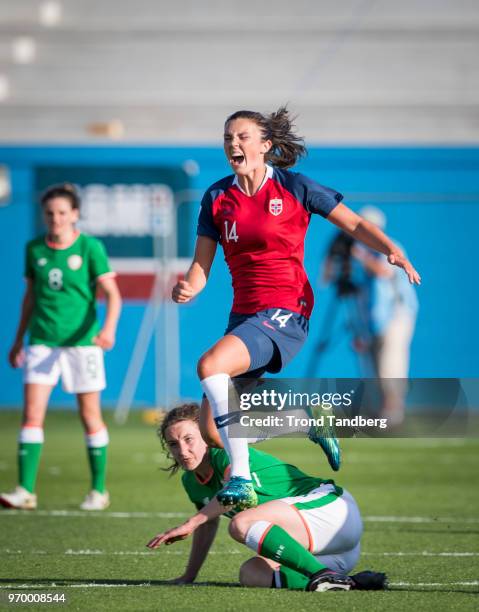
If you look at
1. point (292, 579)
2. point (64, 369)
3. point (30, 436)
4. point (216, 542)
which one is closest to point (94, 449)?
point (30, 436)

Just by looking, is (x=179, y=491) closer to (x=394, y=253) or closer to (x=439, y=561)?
(x=439, y=561)

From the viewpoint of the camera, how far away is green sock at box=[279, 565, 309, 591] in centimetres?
510

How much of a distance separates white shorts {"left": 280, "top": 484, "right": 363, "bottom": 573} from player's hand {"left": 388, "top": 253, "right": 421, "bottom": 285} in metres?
0.98

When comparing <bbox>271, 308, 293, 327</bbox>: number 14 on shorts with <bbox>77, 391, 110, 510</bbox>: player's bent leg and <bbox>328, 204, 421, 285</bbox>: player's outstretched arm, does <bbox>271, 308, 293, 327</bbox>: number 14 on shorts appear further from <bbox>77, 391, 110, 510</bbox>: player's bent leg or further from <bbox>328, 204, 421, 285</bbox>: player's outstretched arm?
<bbox>77, 391, 110, 510</bbox>: player's bent leg

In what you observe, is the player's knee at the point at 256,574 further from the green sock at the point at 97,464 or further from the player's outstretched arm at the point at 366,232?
the green sock at the point at 97,464

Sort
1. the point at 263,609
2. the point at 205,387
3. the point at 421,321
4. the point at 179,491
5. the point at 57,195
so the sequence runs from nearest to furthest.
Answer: the point at 263,609
the point at 205,387
the point at 57,195
the point at 179,491
the point at 421,321

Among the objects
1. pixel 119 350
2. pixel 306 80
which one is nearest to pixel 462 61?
pixel 306 80

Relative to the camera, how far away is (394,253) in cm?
527

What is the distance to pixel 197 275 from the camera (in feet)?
18.4

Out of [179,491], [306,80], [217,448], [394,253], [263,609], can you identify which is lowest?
[179,491]

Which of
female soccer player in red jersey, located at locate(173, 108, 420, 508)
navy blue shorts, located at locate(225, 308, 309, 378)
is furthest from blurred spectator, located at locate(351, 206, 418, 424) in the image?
navy blue shorts, located at locate(225, 308, 309, 378)

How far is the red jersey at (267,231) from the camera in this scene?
560 cm

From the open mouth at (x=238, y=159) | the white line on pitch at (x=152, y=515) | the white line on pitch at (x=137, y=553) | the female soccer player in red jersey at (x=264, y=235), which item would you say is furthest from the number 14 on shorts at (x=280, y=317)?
the white line on pitch at (x=152, y=515)

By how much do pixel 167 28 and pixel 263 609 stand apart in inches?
662
